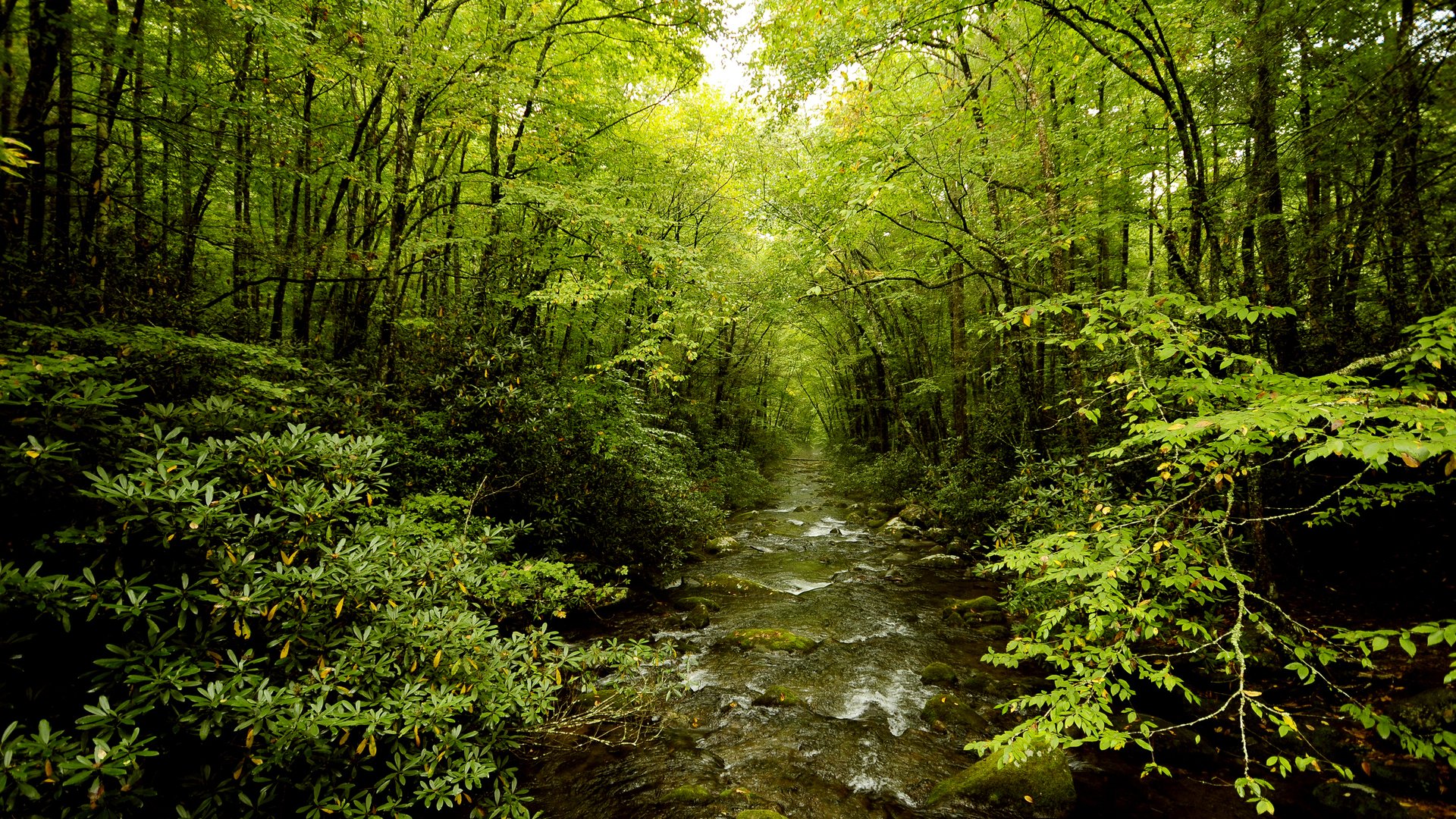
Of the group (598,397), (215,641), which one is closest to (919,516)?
(598,397)

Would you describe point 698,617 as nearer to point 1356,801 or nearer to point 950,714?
point 950,714

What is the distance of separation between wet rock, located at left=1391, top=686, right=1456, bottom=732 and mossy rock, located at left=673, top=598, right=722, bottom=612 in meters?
7.61

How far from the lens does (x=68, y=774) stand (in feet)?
7.12


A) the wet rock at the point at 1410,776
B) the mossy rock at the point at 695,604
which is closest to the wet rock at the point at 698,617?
the mossy rock at the point at 695,604

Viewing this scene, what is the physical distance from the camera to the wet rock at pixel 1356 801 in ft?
12.8

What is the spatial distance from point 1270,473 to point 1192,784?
14.9 ft

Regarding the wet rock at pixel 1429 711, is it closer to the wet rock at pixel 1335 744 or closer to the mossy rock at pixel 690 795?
the wet rock at pixel 1335 744

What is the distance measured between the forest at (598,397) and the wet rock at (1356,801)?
39 mm

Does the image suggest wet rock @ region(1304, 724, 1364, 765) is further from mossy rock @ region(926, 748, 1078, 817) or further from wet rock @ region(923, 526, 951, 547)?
wet rock @ region(923, 526, 951, 547)

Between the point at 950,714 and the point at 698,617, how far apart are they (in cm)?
399

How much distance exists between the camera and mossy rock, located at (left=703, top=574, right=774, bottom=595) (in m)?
9.80

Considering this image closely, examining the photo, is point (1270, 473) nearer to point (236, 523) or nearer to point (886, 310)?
point (236, 523)

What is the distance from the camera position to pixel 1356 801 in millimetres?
3998

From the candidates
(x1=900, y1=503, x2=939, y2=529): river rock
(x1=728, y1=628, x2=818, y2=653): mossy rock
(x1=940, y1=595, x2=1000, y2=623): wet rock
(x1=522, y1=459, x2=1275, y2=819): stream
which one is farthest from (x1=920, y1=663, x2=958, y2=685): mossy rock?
(x1=900, y1=503, x2=939, y2=529): river rock
